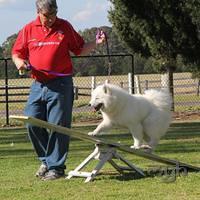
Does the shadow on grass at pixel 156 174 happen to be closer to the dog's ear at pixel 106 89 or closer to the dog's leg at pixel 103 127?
the dog's leg at pixel 103 127

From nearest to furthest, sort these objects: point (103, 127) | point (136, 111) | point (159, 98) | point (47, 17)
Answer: point (47, 17), point (103, 127), point (136, 111), point (159, 98)

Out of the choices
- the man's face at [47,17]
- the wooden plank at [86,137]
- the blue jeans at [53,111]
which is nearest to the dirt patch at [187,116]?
the wooden plank at [86,137]

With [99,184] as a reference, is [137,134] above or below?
above

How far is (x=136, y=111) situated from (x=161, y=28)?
11025 millimetres

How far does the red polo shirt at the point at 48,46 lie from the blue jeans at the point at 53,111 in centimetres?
13

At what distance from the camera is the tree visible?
60.5ft

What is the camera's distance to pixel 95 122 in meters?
18.5

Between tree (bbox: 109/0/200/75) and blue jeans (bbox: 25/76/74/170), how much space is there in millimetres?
11296

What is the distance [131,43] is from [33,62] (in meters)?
13.5

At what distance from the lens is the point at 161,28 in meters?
19.0

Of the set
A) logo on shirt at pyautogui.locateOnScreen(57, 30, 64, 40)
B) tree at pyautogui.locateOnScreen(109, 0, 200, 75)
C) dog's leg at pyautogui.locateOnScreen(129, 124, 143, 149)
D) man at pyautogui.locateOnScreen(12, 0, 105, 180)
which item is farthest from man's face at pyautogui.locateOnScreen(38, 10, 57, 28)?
tree at pyautogui.locateOnScreen(109, 0, 200, 75)

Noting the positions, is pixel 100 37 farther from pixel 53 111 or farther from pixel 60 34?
pixel 53 111

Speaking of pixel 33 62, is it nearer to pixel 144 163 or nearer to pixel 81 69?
pixel 144 163

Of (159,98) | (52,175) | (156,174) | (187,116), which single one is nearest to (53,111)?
(52,175)
